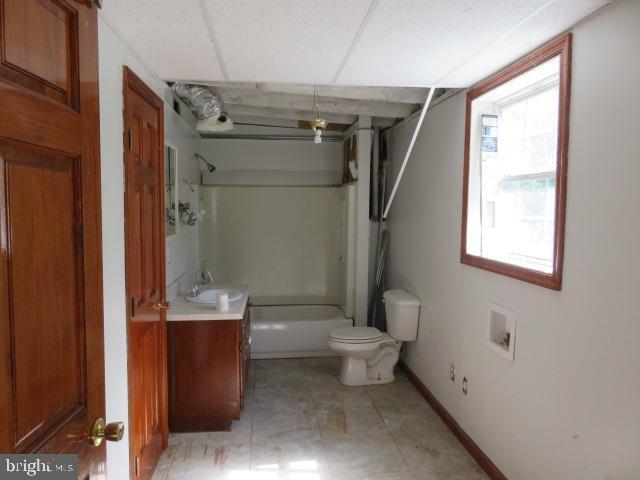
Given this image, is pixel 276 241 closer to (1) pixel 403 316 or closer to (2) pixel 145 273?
(1) pixel 403 316

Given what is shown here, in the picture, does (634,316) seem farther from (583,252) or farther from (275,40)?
(275,40)

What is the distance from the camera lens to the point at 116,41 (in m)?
1.84

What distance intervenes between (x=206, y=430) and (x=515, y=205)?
2.37 metres

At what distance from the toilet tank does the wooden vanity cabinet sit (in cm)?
133

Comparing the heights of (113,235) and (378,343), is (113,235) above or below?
above

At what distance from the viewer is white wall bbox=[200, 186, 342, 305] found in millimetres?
4785

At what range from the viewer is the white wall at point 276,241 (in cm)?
479

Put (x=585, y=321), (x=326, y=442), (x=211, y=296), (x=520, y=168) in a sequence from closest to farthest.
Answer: (x=585, y=321) < (x=520, y=168) < (x=326, y=442) < (x=211, y=296)

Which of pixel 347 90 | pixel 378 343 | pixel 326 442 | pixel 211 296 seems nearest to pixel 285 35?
pixel 347 90

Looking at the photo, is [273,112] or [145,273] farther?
[273,112]

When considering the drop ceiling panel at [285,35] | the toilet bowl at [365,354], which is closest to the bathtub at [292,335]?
the toilet bowl at [365,354]

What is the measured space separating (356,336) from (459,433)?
1.06 metres

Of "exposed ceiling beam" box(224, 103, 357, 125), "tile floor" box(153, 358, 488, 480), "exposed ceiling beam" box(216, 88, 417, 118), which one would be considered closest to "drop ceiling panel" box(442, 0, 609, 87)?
"exposed ceiling beam" box(216, 88, 417, 118)

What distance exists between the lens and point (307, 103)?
11.7 ft
